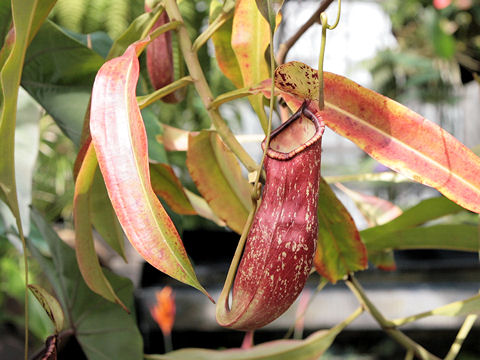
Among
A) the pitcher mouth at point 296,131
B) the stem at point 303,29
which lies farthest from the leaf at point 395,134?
the stem at point 303,29

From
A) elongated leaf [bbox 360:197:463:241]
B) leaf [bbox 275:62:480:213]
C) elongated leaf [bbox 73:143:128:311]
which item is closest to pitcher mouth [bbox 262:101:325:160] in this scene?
leaf [bbox 275:62:480:213]

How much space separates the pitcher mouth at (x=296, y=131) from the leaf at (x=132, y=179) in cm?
7

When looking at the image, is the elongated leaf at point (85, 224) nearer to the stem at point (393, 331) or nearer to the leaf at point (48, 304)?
the leaf at point (48, 304)

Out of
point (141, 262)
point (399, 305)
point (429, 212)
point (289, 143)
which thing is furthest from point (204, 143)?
point (141, 262)

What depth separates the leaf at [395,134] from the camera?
252 mm

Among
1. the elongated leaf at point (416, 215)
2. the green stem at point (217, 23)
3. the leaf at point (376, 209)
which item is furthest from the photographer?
the leaf at point (376, 209)

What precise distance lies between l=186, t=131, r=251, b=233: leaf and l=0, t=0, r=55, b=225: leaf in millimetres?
136

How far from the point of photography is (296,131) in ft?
0.89

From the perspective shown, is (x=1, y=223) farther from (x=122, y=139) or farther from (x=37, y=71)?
(x=122, y=139)

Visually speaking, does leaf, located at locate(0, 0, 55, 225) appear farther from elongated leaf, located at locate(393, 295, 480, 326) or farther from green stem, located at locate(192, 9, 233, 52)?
elongated leaf, located at locate(393, 295, 480, 326)

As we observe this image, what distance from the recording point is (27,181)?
0.42m

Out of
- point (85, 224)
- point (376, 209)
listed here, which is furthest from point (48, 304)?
point (376, 209)

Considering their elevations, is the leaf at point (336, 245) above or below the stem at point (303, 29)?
below

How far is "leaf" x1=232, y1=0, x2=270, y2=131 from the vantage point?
0.34 m
